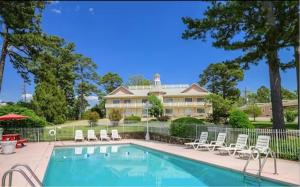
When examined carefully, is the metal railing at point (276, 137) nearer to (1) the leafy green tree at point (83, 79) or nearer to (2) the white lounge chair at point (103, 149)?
(2) the white lounge chair at point (103, 149)

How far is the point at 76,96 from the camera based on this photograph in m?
47.8

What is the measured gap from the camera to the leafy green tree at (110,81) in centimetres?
5403

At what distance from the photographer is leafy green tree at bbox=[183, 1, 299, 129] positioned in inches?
189

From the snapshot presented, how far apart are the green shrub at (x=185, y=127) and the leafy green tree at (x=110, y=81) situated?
36484 mm

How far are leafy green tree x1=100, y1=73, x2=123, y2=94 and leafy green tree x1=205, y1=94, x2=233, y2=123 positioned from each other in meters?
21.9

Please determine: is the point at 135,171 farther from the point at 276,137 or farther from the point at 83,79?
the point at 83,79

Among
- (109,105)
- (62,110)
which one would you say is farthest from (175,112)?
(62,110)

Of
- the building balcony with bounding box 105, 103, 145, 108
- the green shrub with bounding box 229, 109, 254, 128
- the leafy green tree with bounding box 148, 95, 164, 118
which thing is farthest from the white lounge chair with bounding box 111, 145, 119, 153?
the building balcony with bounding box 105, 103, 145, 108

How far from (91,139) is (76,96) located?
2594 centimetres

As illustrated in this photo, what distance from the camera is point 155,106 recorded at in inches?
1660

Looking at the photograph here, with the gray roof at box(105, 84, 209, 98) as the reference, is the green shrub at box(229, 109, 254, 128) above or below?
below

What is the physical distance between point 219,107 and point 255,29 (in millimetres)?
31148

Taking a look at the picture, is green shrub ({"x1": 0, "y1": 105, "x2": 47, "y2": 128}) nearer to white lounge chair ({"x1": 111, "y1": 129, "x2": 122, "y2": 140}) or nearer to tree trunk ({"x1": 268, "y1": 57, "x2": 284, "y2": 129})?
white lounge chair ({"x1": 111, "y1": 129, "x2": 122, "y2": 140})

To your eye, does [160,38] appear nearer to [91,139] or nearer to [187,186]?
[187,186]
